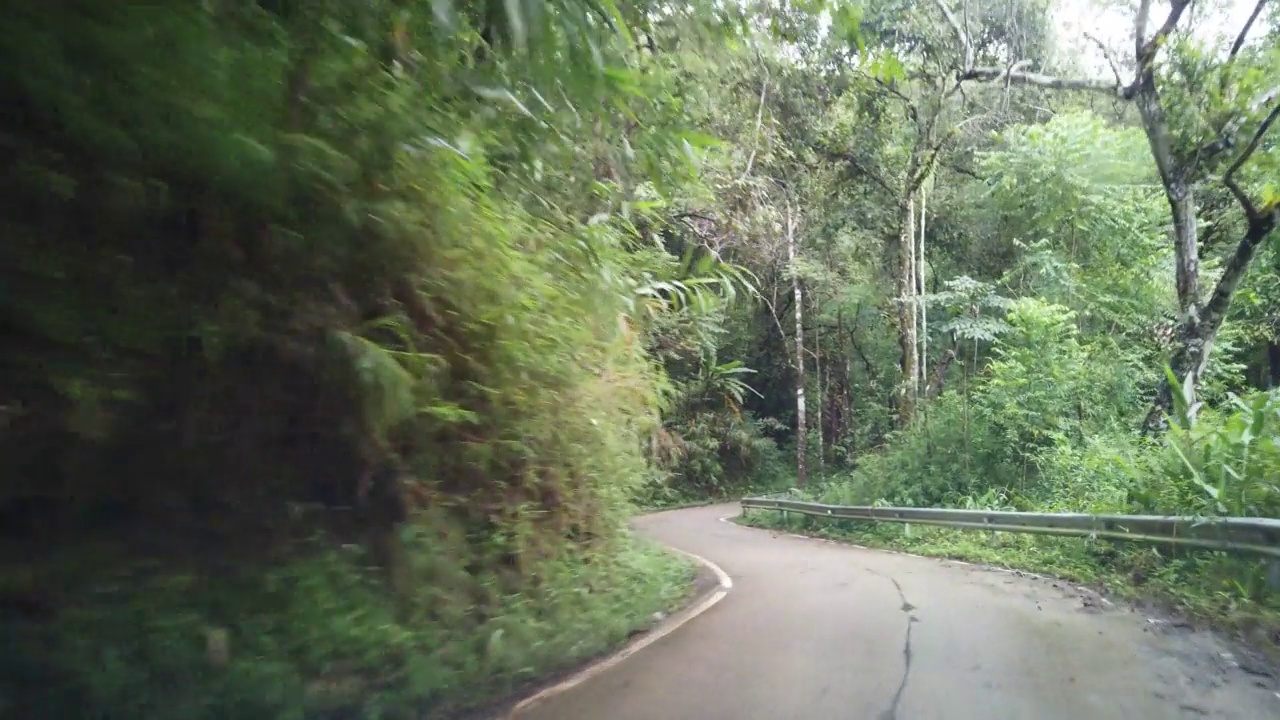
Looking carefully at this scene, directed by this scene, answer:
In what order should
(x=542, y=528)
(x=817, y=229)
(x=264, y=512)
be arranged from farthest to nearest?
(x=817, y=229) → (x=542, y=528) → (x=264, y=512)

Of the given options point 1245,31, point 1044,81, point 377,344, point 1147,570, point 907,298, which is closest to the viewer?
point 377,344

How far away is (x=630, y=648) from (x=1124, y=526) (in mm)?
6700

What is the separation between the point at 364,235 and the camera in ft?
17.0

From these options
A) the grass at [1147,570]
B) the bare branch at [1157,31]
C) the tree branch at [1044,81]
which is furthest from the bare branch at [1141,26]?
the grass at [1147,570]

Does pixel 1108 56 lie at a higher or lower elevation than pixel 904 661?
higher

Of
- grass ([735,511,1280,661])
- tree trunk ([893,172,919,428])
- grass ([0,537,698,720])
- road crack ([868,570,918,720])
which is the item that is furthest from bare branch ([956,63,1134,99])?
grass ([0,537,698,720])

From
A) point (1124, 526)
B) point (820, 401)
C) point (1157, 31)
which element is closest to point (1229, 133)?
point (1157, 31)

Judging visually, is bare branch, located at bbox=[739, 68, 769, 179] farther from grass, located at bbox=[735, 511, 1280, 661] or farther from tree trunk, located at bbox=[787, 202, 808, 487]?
grass, located at bbox=[735, 511, 1280, 661]

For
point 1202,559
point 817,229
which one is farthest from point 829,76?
point 1202,559

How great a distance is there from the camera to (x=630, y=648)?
318 inches

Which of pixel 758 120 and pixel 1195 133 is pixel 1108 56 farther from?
pixel 758 120

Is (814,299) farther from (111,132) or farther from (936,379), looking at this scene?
(111,132)

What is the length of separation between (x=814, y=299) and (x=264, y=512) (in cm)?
2599

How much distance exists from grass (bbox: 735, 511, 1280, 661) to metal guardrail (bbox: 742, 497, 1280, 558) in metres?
0.18
